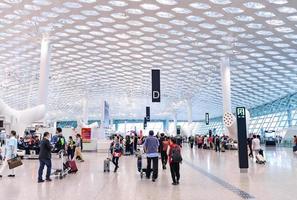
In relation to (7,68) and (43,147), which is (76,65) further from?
(43,147)

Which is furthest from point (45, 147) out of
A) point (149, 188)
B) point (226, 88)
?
point (226, 88)

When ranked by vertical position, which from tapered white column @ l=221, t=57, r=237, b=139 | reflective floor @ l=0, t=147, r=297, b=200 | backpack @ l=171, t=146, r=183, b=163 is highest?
tapered white column @ l=221, t=57, r=237, b=139

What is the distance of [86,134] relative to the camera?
29812 mm

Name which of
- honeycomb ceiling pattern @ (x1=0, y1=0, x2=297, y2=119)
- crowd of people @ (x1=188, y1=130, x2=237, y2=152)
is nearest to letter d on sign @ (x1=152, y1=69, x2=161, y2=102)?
honeycomb ceiling pattern @ (x1=0, y1=0, x2=297, y2=119)

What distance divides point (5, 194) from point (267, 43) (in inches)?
982

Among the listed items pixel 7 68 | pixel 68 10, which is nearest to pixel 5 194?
pixel 68 10

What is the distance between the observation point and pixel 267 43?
2716 cm

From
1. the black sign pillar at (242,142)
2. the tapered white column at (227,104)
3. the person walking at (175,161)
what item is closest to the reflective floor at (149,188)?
the person walking at (175,161)

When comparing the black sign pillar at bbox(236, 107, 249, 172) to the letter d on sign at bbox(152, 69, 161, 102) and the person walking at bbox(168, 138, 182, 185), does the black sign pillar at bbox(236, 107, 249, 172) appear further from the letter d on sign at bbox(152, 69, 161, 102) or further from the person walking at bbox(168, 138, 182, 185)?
the letter d on sign at bbox(152, 69, 161, 102)

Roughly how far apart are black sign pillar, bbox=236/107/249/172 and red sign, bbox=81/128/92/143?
62.1 feet

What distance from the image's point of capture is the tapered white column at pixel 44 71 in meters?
23.5

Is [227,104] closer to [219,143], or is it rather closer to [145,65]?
[219,143]

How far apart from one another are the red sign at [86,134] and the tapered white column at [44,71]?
21.3 feet

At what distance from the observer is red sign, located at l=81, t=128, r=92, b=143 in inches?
1157
